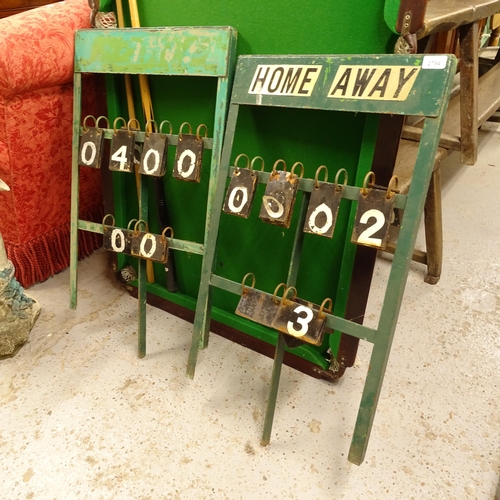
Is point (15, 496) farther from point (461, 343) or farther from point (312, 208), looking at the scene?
point (461, 343)

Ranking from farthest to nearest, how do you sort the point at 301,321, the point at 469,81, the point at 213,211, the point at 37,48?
1. the point at 469,81
2. the point at 37,48
3. the point at 213,211
4. the point at 301,321

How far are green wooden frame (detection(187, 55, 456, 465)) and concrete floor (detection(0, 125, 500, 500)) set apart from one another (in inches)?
6.6

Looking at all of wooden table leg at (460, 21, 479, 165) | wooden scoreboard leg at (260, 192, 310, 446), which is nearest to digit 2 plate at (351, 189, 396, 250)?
wooden scoreboard leg at (260, 192, 310, 446)

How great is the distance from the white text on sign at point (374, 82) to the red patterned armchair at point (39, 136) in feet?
3.27

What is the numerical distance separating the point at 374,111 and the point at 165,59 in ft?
2.03

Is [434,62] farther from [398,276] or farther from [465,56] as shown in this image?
[465,56]

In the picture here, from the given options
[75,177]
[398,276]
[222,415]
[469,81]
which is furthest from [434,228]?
[75,177]

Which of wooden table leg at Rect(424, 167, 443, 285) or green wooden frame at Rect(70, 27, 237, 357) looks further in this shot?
wooden table leg at Rect(424, 167, 443, 285)

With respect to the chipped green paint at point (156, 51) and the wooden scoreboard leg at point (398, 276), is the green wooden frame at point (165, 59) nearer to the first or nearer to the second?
the chipped green paint at point (156, 51)

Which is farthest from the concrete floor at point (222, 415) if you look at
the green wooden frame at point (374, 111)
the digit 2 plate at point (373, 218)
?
the digit 2 plate at point (373, 218)

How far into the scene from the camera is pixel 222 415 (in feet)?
4.19

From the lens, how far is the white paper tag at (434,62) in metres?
0.84

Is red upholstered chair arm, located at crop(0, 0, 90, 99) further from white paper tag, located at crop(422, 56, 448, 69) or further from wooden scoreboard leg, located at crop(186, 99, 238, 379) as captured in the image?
white paper tag, located at crop(422, 56, 448, 69)

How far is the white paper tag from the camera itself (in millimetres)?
838
